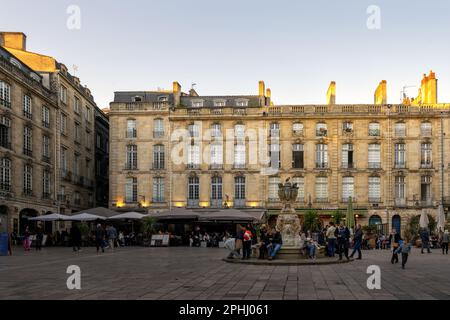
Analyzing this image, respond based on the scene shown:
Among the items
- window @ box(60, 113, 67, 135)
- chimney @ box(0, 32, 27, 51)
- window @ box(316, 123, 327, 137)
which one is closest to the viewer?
window @ box(60, 113, 67, 135)

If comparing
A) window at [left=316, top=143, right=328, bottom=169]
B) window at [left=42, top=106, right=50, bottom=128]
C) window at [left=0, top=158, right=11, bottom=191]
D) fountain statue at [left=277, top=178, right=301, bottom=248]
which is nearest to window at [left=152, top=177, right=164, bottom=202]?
window at [left=42, top=106, right=50, bottom=128]

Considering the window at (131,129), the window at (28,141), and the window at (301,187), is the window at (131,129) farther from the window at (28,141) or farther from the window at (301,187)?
the window at (301,187)

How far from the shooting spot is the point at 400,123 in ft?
168

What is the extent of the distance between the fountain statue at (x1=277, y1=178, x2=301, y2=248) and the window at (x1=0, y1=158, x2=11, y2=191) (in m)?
21.4

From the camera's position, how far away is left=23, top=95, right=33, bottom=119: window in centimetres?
4072

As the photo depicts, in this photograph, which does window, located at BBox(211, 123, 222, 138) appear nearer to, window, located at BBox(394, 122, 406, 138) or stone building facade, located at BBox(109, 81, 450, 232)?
stone building facade, located at BBox(109, 81, 450, 232)

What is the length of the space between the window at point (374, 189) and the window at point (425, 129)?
18.6 feet

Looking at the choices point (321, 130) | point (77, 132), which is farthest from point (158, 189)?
point (321, 130)

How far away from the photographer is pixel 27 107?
41250 millimetres

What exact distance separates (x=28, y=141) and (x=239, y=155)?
62.1 ft

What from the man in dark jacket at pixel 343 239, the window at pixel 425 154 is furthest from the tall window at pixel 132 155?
the man in dark jacket at pixel 343 239

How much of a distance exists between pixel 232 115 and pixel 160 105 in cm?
681

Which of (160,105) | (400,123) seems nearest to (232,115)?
(160,105)
